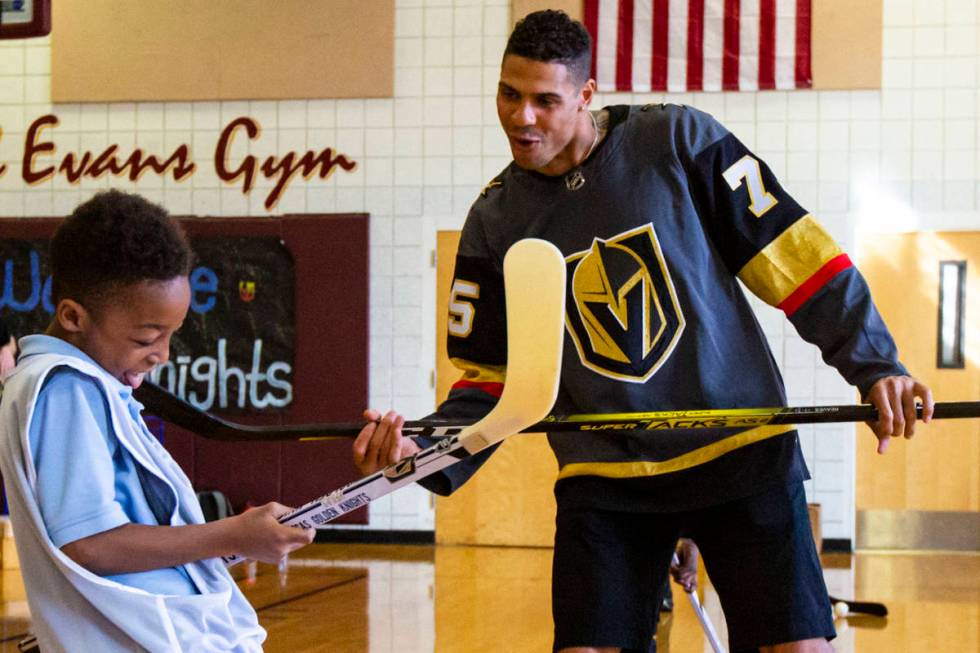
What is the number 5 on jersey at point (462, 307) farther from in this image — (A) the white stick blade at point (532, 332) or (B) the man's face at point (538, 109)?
(A) the white stick blade at point (532, 332)

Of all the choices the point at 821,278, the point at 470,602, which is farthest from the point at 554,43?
the point at 470,602

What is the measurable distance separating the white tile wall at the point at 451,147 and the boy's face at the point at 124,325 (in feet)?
20.7

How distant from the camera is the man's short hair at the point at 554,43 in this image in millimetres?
→ 2193

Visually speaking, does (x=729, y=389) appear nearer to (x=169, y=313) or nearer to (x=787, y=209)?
(x=787, y=209)

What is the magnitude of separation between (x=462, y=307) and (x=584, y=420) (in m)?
0.52

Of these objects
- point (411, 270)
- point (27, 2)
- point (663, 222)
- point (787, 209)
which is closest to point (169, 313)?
point (663, 222)

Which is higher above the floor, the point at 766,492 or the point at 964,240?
the point at 964,240

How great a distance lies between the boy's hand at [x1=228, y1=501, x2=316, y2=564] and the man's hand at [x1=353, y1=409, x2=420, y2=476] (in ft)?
1.22

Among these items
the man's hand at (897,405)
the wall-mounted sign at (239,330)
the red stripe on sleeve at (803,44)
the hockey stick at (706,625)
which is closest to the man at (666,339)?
the man's hand at (897,405)

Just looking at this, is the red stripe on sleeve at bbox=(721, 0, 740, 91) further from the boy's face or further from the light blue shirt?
the light blue shirt

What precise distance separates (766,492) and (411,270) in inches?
236

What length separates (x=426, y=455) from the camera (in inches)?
68.6

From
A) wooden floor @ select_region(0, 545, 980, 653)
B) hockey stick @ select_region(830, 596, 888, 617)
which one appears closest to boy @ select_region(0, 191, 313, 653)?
wooden floor @ select_region(0, 545, 980, 653)

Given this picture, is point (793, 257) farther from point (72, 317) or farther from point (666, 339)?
point (72, 317)
